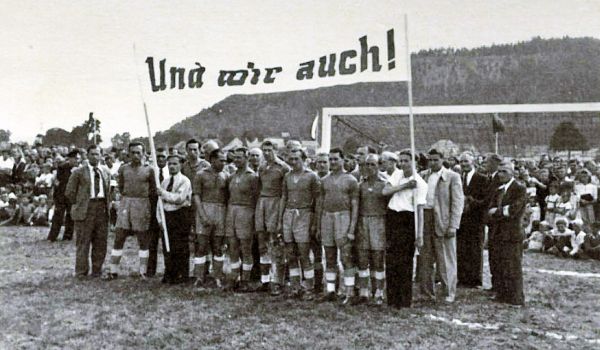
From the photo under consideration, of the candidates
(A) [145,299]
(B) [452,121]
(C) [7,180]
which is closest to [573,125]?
(B) [452,121]

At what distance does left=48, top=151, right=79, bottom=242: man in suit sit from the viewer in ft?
42.2

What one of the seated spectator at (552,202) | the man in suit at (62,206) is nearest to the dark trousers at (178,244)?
the man in suit at (62,206)

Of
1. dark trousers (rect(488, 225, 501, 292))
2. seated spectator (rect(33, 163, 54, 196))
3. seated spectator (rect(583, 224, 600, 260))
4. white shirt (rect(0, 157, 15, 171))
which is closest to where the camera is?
dark trousers (rect(488, 225, 501, 292))

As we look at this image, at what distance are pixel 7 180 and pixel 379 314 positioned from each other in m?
14.0

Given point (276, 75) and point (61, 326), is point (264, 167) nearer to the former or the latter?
point (276, 75)

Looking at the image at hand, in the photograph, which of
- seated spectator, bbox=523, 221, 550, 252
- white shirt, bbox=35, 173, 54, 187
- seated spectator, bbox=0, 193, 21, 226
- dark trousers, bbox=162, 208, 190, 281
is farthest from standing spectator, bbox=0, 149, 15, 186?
seated spectator, bbox=523, 221, 550, 252

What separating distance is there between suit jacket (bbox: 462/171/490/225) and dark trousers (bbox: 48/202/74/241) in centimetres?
865

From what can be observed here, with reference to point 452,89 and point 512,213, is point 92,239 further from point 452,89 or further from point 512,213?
point 452,89

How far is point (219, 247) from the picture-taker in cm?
823

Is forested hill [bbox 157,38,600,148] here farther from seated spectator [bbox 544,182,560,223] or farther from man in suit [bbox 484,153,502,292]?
man in suit [bbox 484,153,502,292]

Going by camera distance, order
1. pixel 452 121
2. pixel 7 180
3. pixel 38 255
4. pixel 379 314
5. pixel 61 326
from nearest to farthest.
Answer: pixel 61 326 → pixel 379 314 → pixel 38 255 → pixel 7 180 → pixel 452 121

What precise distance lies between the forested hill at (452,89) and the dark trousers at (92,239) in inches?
2077

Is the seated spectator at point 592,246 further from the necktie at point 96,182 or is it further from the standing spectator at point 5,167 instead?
the standing spectator at point 5,167

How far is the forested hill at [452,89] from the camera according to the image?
78.2 metres
